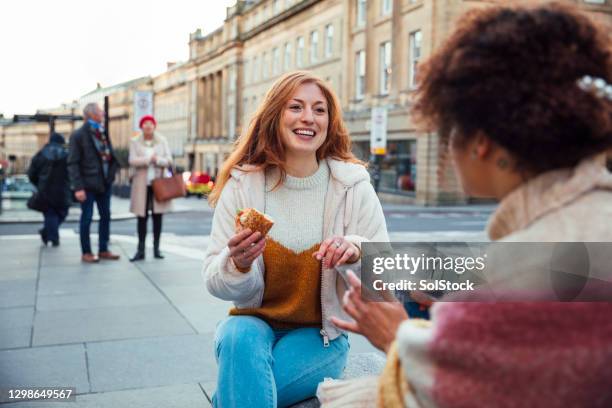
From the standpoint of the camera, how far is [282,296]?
116 inches

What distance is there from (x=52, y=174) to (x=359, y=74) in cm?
2950

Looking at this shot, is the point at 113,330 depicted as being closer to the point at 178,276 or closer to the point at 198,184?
the point at 178,276

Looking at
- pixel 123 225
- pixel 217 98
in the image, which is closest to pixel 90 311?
pixel 123 225

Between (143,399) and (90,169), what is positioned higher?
(90,169)

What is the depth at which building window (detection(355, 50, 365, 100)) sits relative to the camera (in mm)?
38312

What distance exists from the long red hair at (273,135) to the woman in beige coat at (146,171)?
5.91 meters

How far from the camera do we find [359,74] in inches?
1527

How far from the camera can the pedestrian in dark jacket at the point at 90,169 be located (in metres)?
8.62

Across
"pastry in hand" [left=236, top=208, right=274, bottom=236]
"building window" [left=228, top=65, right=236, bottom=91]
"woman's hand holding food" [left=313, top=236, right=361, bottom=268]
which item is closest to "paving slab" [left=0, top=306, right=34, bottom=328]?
"pastry in hand" [left=236, top=208, right=274, bottom=236]

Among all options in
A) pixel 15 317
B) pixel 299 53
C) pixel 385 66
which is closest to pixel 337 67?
pixel 385 66

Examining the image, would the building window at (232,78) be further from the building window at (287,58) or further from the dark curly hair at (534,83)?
the dark curly hair at (534,83)

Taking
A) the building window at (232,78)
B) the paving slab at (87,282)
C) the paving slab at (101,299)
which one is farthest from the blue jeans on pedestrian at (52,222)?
the building window at (232,78)

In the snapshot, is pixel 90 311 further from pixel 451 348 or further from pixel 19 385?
pixel 451 348

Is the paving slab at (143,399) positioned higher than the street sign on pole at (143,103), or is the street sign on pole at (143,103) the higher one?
the street sign on pole at (143,103)
